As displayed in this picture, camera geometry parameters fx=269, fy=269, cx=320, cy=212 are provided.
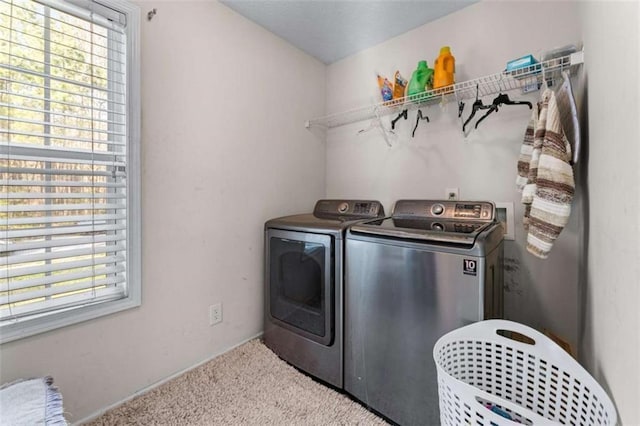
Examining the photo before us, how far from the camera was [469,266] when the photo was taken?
1029 millimetres

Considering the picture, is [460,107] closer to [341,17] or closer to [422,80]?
[422,80]

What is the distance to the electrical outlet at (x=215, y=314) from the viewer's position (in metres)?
1.67

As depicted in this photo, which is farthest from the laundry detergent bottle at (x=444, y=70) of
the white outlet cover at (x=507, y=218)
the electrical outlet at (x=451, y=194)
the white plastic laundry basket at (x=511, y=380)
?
the white plastic laundry basket at (x=511, y=380)

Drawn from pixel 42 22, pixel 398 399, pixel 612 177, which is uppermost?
pixel 42 22

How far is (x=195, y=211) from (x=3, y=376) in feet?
3.20

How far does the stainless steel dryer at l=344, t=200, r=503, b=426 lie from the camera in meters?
1.05

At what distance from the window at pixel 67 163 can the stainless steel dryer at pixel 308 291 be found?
78 centimetres

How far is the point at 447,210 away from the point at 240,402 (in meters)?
1.53

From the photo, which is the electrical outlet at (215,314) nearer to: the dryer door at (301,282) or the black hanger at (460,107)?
the dryer door at (301,282)

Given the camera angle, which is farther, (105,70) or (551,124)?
(105,70)

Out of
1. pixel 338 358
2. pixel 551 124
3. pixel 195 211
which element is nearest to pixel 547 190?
pixel 551 124

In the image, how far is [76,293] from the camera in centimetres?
121

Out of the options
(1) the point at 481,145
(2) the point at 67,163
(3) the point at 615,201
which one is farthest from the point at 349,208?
(2) the point at 67,163

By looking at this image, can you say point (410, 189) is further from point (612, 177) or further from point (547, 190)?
point (612, 177)
